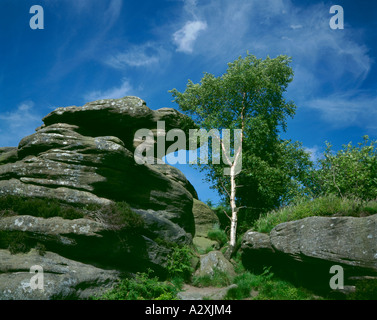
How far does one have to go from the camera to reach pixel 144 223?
54.6 ft

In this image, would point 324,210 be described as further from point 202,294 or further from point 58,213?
point 58,213

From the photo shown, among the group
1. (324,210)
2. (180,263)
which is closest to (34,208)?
(180,263)

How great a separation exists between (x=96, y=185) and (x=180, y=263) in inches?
273

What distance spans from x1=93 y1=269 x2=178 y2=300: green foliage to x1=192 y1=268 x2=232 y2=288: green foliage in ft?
6.99

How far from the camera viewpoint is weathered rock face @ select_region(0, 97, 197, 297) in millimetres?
14023

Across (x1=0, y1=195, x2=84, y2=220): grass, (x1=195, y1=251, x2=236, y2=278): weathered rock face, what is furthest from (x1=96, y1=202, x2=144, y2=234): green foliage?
(x1=195, y1=251, x2=236, y2=278): weathered rock face

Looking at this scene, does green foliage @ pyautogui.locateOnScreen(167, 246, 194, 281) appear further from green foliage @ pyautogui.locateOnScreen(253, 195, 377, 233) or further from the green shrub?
the green shrub

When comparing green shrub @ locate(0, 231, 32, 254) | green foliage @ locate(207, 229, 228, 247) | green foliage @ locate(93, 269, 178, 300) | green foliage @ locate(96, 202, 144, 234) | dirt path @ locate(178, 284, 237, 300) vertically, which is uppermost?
green foliage @ locate(96, 202, 144, 234)

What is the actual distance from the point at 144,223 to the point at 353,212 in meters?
11.3

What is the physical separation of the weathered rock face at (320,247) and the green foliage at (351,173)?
4257mm

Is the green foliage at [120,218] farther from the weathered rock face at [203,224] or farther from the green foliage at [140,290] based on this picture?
the weathered rock face at [203,224]

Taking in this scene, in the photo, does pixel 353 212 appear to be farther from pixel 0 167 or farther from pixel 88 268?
pixel 0 167

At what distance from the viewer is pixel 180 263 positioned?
55.2 feet
